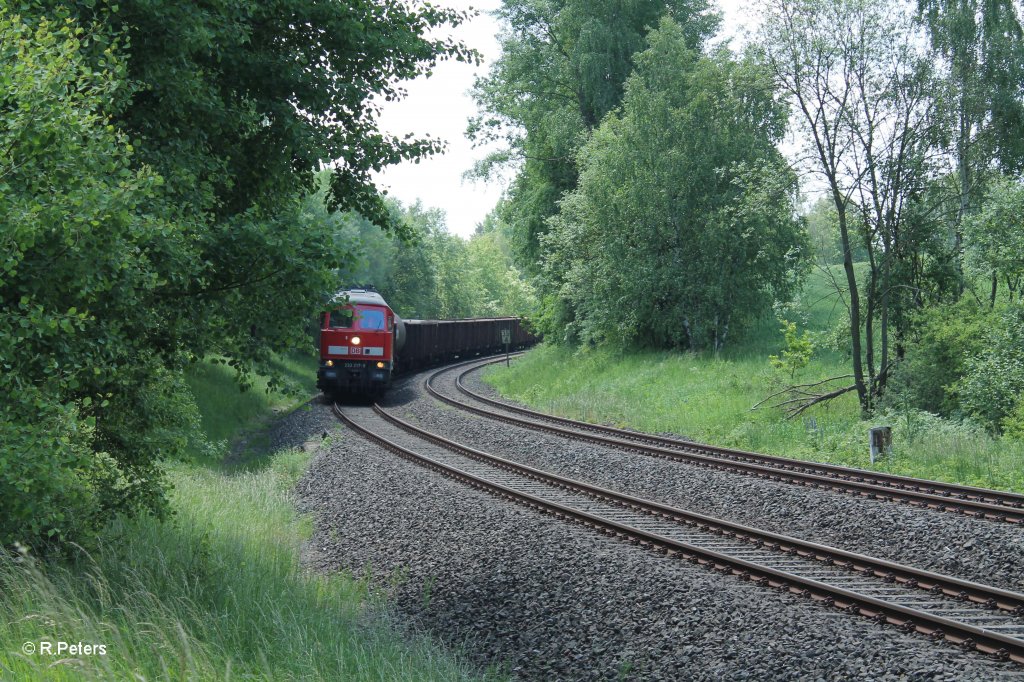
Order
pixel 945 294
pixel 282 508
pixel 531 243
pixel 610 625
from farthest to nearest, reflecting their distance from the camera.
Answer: pixel 531 243
pixel 945 294
pixel 282 508
pixel 610 625

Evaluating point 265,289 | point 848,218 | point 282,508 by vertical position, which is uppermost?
point 848,218

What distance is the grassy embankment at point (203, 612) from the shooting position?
17.6 feet

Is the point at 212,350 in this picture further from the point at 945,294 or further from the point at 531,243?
the point at 531,243

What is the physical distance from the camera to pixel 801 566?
922cm

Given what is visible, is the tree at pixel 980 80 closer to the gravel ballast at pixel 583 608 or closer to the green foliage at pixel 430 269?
the gravel ballast at pixel 583 608

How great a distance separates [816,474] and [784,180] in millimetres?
8264

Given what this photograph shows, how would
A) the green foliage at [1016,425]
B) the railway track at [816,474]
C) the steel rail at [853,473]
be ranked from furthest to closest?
the green foliage at [1016,425] → the steel rail at [853,473] → the railway track at [816,474]

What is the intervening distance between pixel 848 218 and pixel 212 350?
53.5ft

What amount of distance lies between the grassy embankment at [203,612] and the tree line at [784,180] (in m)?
12.8

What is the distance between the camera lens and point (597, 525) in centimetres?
1095

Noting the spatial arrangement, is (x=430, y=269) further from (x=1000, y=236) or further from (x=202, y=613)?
(x=202, y=613)

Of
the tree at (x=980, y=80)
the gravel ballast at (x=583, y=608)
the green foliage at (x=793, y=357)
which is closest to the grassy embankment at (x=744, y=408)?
the green foliage at (x=793, y=357)

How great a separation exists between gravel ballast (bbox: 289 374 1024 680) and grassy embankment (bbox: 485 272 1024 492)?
3.72 meters

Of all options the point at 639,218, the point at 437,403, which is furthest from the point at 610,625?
the point at 639,218
